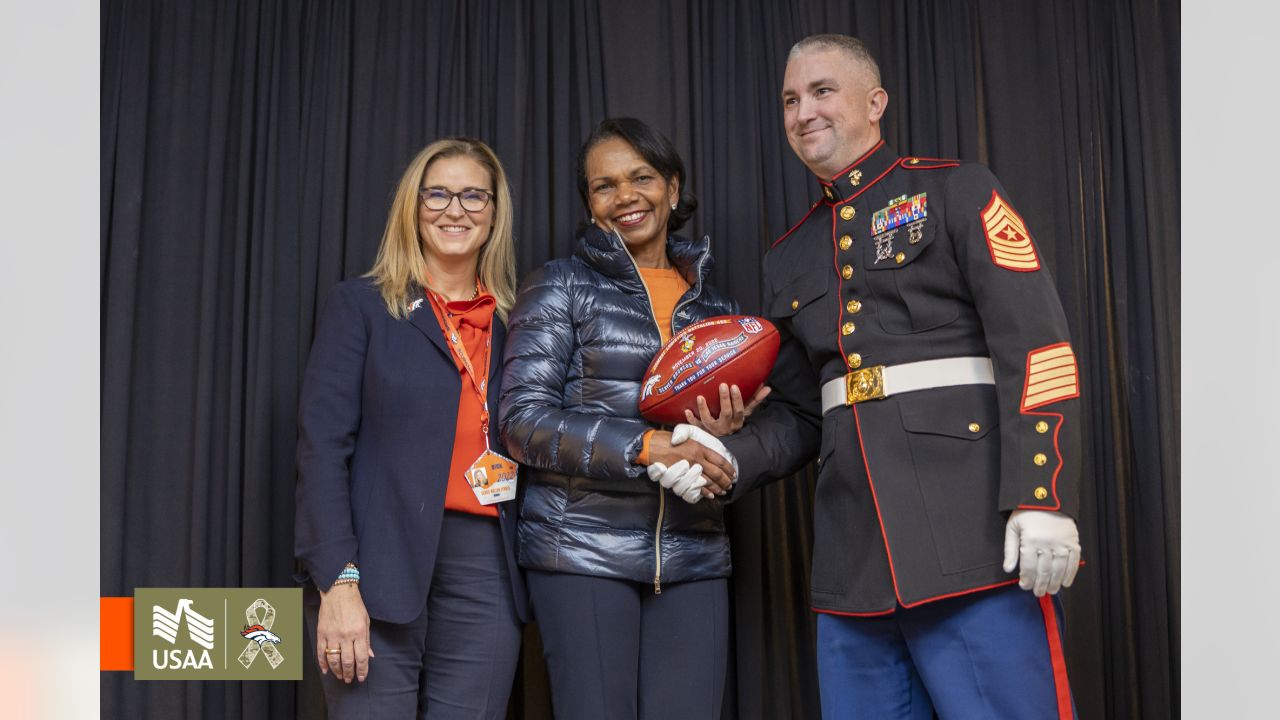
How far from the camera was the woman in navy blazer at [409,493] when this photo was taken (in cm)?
213

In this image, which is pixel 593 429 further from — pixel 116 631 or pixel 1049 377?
pixel 116 631

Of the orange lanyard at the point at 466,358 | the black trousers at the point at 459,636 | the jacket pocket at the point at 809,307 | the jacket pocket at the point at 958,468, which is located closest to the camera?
the jacket pocket at the point at 958,468

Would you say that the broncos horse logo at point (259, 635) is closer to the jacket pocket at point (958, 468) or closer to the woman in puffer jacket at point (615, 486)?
the woman in puffer jacket at point (615, 486)

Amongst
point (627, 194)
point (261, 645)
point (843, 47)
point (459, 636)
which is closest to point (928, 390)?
point (843, 47)

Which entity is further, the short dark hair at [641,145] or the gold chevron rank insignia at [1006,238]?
the short dark hair at [641,145]

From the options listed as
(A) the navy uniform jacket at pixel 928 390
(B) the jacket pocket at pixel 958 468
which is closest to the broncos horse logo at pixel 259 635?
(A) the navy uniform jacket at pixel 928 390

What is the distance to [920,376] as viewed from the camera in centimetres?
191

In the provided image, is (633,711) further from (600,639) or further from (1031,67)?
(1031,67)

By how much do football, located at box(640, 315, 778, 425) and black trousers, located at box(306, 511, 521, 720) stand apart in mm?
464

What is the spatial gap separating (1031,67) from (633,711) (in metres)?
2.03

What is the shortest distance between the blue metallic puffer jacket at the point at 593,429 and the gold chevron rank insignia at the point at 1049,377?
75cm

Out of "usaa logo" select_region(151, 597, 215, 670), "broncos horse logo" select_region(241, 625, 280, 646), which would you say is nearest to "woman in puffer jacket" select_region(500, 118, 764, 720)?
"broncos horse logo" select_region(241, 625, 280, 646)

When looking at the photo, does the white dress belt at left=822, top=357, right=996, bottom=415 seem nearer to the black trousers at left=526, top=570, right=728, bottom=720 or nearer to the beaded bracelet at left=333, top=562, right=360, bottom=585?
the black trousers at left=526, top=570, right=728, bottom=720

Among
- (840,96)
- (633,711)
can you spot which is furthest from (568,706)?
(840,96)
